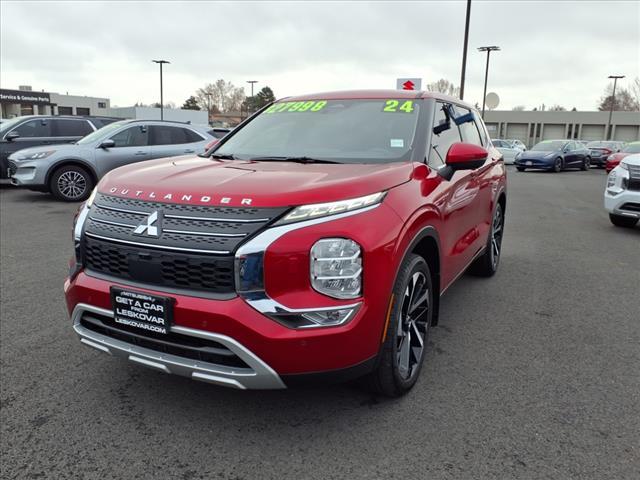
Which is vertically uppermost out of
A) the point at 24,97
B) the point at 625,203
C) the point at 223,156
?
the point at 24,97

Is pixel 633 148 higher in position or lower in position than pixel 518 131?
lower

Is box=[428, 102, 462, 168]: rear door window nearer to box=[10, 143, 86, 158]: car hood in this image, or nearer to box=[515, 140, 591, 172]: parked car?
box=[10, 143, 86, 158]: car hood

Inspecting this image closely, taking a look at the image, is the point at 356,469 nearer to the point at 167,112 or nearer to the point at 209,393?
the point at 209,393

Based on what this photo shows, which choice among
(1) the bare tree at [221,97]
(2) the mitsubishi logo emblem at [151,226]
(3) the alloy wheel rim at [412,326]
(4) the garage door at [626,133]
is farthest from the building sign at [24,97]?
(4) the garage door at [626,133]

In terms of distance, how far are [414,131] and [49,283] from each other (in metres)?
3.79

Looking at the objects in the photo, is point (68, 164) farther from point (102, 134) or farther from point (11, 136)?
point (11, 136)

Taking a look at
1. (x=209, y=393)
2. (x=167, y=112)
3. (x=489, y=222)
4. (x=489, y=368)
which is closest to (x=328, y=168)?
(x=209, y=393)

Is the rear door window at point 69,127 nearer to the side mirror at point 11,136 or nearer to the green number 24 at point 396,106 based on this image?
the side mirror at point 11,136

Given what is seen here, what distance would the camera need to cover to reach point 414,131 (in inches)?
135

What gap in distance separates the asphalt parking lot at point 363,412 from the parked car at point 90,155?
6823 mm

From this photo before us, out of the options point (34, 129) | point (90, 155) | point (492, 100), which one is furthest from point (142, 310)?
point (492, 100)

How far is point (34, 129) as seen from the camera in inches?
486

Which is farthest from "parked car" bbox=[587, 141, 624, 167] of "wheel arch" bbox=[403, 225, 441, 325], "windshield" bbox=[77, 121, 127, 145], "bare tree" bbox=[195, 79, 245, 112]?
"bare tree" bbox=[195, 79, 245, 112]

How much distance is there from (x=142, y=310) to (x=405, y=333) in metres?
1.44
